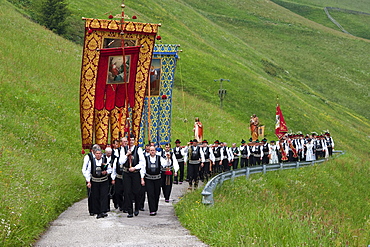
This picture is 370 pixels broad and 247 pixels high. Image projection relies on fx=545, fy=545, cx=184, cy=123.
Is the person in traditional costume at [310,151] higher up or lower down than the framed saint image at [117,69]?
lower down

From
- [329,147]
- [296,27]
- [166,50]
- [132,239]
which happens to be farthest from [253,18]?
[132,239]

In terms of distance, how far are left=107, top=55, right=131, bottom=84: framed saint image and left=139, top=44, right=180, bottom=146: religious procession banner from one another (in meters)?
7.20

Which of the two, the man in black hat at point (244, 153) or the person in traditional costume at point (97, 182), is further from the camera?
the man in black hat at point (244, 153)

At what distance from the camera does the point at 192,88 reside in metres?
52.7

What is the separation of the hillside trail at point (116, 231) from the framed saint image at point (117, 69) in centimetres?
513

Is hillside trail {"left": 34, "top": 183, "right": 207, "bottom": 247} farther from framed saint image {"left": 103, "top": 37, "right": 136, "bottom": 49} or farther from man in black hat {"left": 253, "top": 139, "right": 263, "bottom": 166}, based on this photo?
man in black hat {"left": 253, "top": 139, "right": 263, "bottom": 166}

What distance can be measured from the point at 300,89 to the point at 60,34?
39.4m

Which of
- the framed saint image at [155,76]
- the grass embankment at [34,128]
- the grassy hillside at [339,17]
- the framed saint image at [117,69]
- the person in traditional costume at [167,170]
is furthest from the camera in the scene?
the grassy hillside at [339,17]

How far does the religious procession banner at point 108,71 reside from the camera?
1822 cm

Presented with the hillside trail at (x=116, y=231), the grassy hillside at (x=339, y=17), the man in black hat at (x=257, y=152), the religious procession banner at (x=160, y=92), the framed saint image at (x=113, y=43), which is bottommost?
the man in black hat at (x=257, y=152)

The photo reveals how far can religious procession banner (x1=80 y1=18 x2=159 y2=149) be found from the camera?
18.2 metres

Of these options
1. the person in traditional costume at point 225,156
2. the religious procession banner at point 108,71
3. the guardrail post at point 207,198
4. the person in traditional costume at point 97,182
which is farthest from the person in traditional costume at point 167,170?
the person in traditional costume at point 225,156

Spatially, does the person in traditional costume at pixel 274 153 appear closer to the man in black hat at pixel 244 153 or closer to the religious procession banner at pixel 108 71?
the man in black hat at pixel 244 153

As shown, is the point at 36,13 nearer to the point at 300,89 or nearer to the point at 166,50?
the point at 166,50
